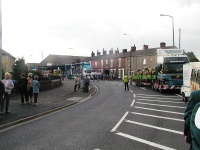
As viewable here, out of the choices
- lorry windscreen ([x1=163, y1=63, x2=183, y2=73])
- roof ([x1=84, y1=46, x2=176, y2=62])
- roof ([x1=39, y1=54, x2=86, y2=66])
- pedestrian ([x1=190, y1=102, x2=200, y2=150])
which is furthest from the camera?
roof ([x1=39, y1=54, x2=86, y2=66])

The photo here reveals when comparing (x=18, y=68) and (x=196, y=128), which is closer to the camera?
(x=196, y=128)

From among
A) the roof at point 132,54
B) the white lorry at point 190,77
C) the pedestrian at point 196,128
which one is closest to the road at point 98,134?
the pedestrian at point 196,128

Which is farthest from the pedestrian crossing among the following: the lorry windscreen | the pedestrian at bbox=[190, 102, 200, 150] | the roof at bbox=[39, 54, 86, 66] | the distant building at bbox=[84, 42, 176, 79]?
the roof at bbox=[39, 54, 86, 66]

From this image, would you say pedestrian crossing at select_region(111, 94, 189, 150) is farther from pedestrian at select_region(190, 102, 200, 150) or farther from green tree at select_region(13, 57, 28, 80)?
green tree at select_region(13, 57, 28, 80)

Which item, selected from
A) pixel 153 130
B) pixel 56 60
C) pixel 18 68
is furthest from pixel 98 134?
pixel 56 60

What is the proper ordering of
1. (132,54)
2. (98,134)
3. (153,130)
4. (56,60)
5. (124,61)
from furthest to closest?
(56,60) → (124,61) → (132,54) → (153,130) → (98,134)

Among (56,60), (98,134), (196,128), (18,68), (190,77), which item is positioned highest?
(56,60)

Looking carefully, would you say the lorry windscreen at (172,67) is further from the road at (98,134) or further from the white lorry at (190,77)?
the road at (98,134)

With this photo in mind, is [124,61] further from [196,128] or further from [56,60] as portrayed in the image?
[196,128]

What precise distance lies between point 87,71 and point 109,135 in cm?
4734

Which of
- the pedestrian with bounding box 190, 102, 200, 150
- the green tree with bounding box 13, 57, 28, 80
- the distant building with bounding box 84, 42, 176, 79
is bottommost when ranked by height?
the pedestrian with bounding box 190, 102, 200, 150

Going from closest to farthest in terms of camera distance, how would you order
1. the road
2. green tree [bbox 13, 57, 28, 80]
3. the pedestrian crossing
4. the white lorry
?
1. the road
2. the pedestrian crossing
3. the white lorry
4. green tree [bbox 13, 57, 28, 80]

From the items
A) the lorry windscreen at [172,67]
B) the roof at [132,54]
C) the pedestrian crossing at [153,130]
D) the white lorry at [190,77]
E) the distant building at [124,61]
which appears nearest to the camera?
the pedestrian crossing at [153,130]

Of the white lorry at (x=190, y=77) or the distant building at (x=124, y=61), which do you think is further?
the distant building at (x=124, y=61)
